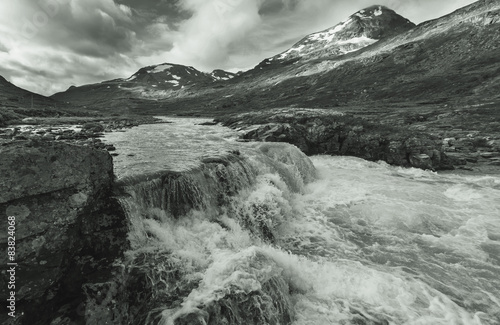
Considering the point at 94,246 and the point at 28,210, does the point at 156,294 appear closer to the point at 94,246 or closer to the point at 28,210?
the point at 94,246

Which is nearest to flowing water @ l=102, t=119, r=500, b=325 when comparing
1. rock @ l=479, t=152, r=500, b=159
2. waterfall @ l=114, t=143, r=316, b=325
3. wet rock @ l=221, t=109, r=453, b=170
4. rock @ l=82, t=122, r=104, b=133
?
waterfall @ l=114, t=143, r=316, b=325

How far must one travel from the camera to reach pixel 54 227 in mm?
7121

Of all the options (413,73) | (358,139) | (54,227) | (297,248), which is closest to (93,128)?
(358,139)

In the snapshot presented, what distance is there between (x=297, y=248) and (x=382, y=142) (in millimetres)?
21466

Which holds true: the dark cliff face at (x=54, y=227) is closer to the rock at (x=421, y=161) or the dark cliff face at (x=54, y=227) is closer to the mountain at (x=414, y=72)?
the rock at (x=421, y=161)

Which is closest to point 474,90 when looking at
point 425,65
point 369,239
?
point 425,65

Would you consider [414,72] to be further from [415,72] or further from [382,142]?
[382,142]

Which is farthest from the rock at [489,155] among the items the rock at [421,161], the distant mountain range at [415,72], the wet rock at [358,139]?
the distant mountain range at [415,72]

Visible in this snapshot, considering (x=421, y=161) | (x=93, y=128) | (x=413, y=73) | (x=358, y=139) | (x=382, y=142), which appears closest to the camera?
(x=421, y=161)

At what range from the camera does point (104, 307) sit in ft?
23.4

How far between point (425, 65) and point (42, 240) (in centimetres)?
16838

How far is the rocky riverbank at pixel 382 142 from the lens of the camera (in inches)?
1059

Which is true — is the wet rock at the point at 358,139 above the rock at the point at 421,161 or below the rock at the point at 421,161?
above

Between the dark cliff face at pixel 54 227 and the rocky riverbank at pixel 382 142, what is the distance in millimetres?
26415
